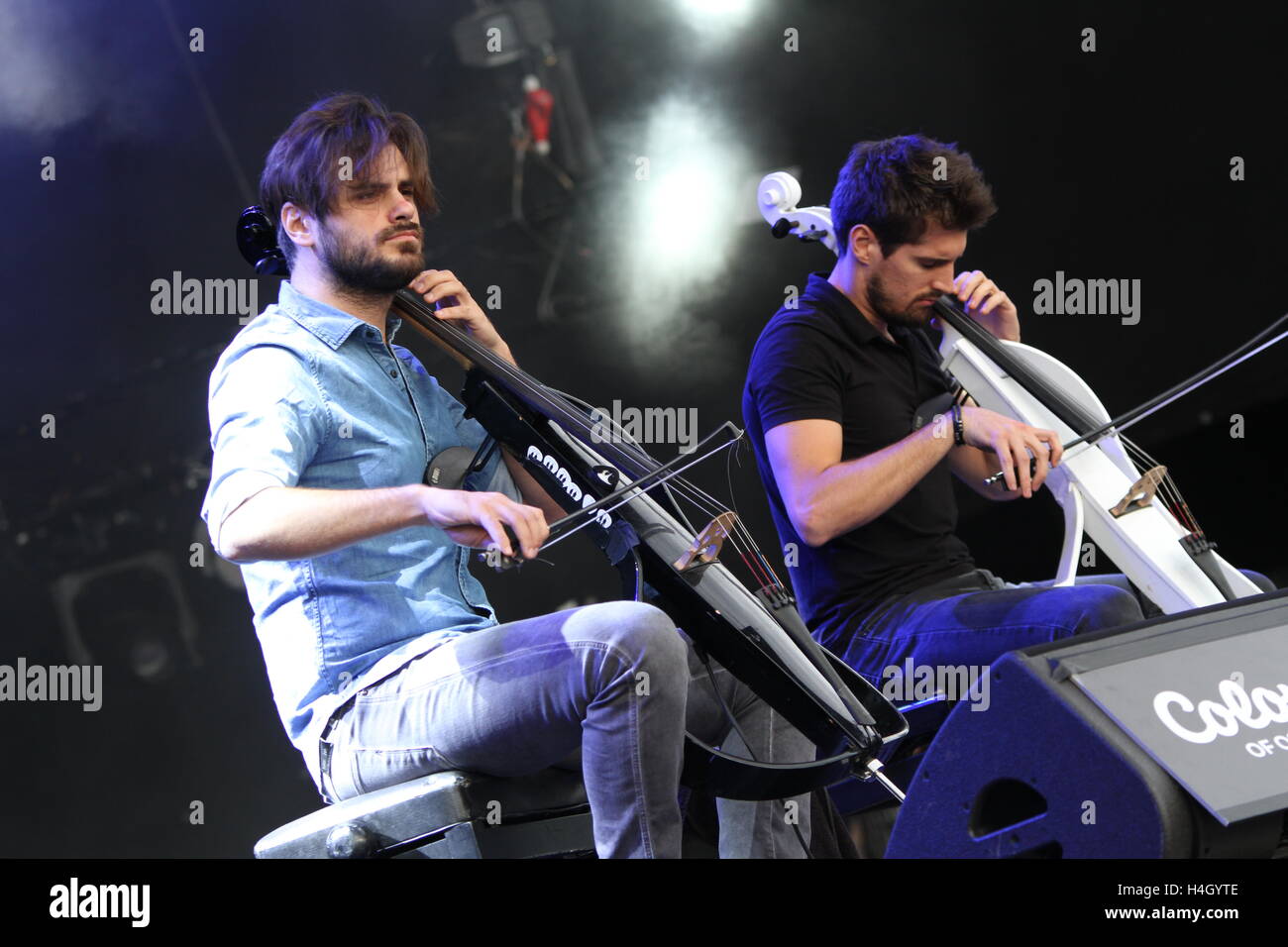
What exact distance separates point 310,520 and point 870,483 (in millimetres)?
948

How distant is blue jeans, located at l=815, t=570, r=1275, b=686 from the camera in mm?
2066

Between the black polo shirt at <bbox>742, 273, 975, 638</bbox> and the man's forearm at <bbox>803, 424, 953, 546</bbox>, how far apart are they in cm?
14

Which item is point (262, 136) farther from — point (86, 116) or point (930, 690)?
point (930, 690)

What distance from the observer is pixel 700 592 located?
69.8 inches

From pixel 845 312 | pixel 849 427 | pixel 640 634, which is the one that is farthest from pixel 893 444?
pixel 640 634

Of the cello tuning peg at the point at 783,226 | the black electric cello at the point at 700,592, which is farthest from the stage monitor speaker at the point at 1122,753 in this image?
the cello tuning peg at the point at 783,226

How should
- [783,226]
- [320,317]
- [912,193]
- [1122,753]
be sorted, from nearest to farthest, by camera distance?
[1122,753]
[320,317]
[912,193]
[783,226]

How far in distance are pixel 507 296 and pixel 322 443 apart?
1188 mm

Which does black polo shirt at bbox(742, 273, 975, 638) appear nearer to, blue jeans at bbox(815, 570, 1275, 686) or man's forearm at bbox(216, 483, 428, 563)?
blue jeans at bbox(815, 570, 1275, 686)

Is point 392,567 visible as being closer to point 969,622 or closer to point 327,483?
point 327,483

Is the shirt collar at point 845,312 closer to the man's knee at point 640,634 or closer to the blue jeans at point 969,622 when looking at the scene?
the blue jeans at point 969,622

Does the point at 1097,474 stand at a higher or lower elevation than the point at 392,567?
higher

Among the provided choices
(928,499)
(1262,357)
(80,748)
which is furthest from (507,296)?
(1262,357)

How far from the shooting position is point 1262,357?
3.40 meters
